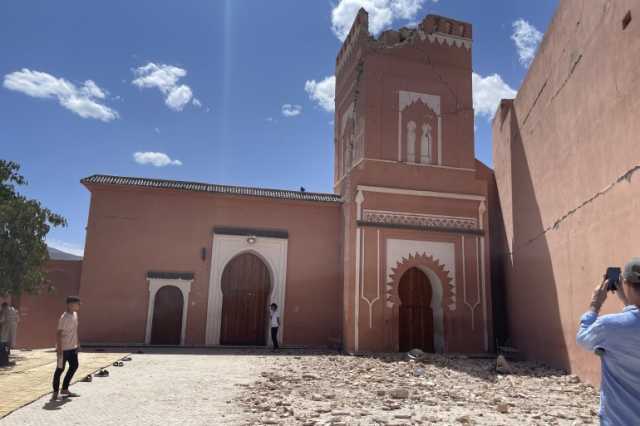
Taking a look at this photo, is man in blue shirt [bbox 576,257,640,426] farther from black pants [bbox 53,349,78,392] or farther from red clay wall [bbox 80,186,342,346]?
red clay wall [bbox 80,186,342,346]

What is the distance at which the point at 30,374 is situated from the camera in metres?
8.23

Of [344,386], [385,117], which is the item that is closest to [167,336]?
[344,386]

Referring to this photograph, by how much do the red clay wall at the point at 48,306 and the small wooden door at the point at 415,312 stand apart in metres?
8.85

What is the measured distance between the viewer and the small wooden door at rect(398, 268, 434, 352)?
13508mm

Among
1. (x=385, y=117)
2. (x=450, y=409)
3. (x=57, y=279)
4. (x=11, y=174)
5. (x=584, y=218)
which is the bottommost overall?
(x=450, y=409)

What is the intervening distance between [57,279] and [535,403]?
41.3 feet

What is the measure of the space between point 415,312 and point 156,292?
6.79 meters

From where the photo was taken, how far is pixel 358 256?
1334 cm

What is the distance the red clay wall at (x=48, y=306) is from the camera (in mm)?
14297

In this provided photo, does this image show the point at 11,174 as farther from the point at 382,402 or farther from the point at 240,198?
the point at 382,402

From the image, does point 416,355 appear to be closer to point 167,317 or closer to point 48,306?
point 167,317

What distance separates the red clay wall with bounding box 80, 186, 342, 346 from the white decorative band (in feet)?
5.38

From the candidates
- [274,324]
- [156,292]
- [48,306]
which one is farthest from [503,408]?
[48,306]

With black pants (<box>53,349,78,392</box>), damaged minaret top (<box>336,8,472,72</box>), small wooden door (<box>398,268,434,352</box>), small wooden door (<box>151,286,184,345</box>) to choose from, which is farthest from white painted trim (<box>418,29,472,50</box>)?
black pants (<box>53,349,78,392</box>)
